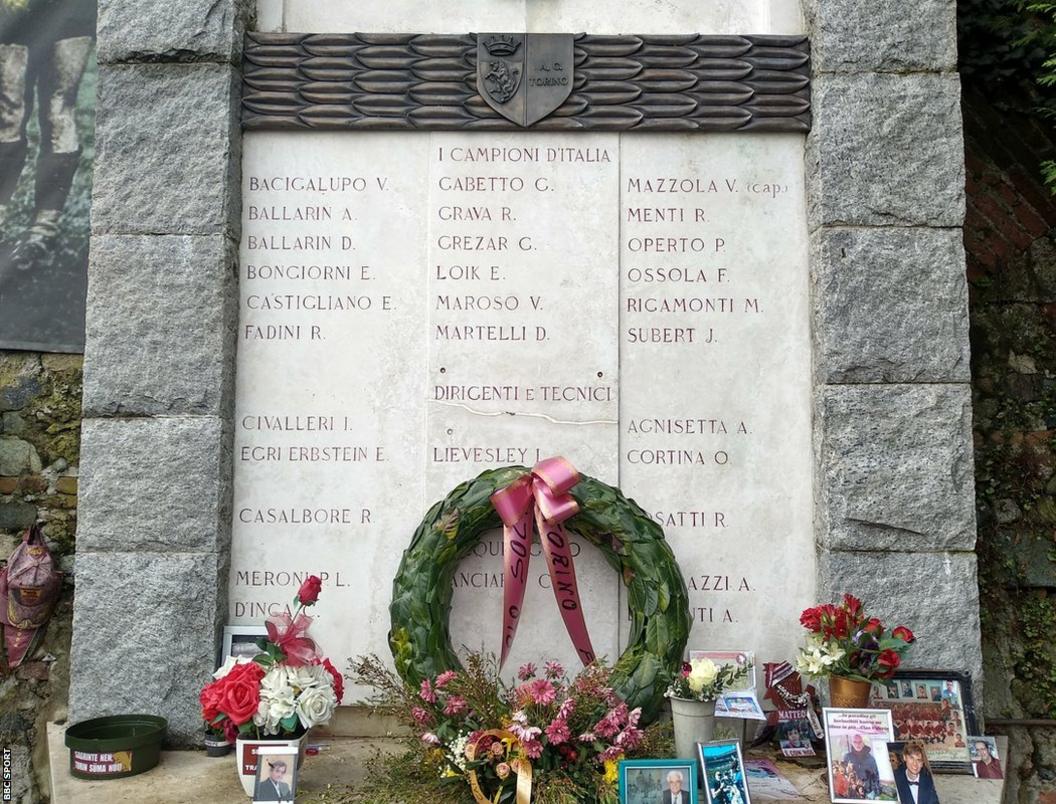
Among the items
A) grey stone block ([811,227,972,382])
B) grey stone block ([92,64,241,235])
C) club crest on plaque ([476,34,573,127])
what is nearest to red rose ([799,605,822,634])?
grey stone block ([811,227,972,382])

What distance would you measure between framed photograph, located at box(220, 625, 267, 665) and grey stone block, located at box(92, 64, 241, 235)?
1.86 meters

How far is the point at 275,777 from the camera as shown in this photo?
3510 mm

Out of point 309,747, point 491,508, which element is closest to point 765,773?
point 491,508

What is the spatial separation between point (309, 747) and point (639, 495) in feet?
6.20

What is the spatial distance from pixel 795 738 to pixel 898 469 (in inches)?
50.7

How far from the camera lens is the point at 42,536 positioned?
5234 mm

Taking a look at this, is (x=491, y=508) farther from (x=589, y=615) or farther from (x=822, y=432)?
(x=822, y=432)

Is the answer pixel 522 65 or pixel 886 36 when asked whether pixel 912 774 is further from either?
pixel 522 65

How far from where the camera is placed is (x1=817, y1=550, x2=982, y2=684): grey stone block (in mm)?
4188

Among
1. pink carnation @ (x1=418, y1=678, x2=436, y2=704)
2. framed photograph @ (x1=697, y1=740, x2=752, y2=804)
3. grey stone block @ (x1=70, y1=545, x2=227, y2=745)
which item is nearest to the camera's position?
framed photograph @ (x1=697, y1=740, x2=752, y2=804)

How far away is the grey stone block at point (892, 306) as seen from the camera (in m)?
4.33

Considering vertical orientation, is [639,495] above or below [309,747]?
above

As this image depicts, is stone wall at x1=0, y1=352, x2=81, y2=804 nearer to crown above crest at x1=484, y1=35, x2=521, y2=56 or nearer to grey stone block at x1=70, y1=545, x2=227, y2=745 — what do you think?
grey stone block at x1=70, y1=545, x2=227, y2=745

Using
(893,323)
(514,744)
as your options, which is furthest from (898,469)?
(514,744)
